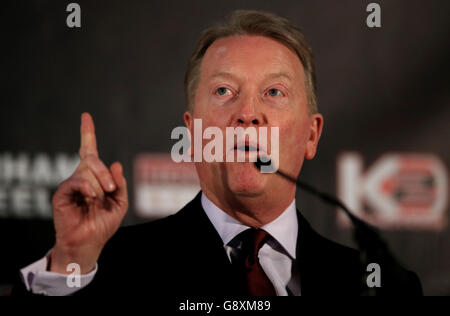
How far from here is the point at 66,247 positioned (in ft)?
4.16

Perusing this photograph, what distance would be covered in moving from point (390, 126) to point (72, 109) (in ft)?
6.05

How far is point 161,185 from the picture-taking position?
2.76m

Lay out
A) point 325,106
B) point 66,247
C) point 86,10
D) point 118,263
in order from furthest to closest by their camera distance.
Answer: point 325,106
point 86,10
point 118,263
point 66,247

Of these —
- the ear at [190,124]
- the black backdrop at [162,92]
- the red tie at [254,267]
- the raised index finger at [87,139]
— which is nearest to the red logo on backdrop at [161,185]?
the black backdrop at [162,92]

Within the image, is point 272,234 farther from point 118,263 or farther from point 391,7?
point 391,7

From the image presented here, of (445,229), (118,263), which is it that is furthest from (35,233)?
(445,229)

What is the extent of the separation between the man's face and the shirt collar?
0.18 feet

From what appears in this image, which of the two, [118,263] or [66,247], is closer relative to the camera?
[66,247]

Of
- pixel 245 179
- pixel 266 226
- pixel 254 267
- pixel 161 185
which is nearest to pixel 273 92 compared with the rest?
pixel 245 179

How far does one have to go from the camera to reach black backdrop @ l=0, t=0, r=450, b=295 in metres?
2.71

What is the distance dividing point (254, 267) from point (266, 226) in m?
0.14

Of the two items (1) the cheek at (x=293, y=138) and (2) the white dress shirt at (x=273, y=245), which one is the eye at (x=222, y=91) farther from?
(2) the white dress shirt at (x=273, y=245)

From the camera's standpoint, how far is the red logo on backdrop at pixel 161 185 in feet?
8.71
